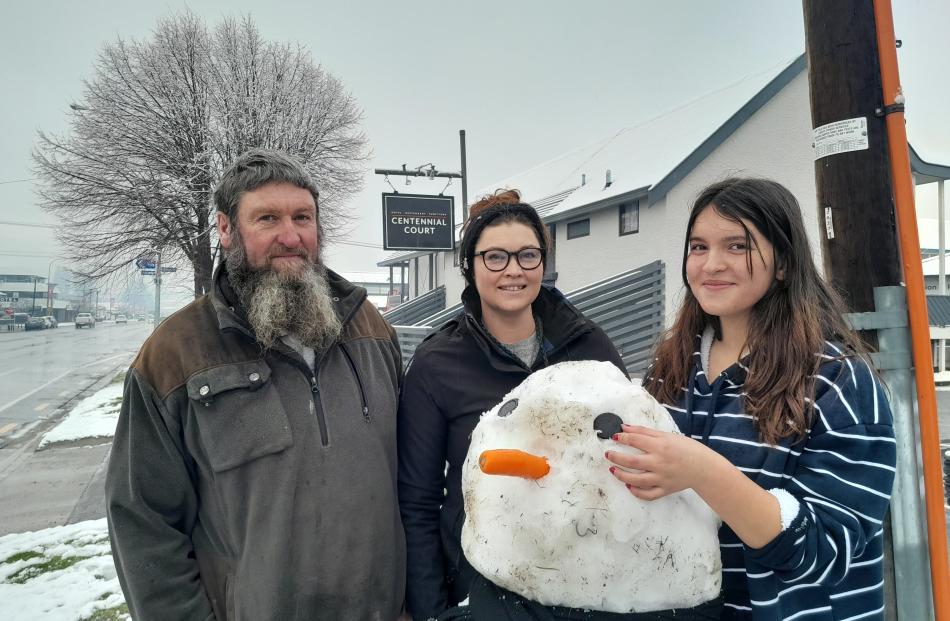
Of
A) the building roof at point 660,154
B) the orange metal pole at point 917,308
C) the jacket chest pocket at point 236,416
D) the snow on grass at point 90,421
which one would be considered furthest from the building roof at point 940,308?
the snow on grass at point 90,421

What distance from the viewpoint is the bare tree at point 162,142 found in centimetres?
1316

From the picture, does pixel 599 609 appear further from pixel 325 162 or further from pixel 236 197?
pixel 325 162

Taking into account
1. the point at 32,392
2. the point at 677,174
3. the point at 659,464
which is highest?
the point at 677,174

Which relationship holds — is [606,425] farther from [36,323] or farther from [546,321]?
[36,323]

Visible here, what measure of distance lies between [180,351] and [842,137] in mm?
2554

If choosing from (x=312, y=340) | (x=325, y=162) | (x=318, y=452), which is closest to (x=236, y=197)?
(x=312, y=340)

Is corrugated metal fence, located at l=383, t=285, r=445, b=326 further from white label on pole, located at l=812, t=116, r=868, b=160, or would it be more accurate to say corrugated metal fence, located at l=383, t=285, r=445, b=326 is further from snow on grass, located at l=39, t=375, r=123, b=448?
white label on pole, located at l=812, t=116, r=868, b=160

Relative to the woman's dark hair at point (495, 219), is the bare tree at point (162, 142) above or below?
above

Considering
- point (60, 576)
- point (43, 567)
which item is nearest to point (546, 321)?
point (60, 576)

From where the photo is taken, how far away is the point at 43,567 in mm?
4352

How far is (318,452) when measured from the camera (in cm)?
182

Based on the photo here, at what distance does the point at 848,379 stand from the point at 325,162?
15991 millimetres

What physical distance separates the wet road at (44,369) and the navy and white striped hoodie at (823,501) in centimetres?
1225

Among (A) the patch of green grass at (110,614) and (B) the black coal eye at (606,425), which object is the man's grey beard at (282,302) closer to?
(B) the black coal eye at (606,425)
